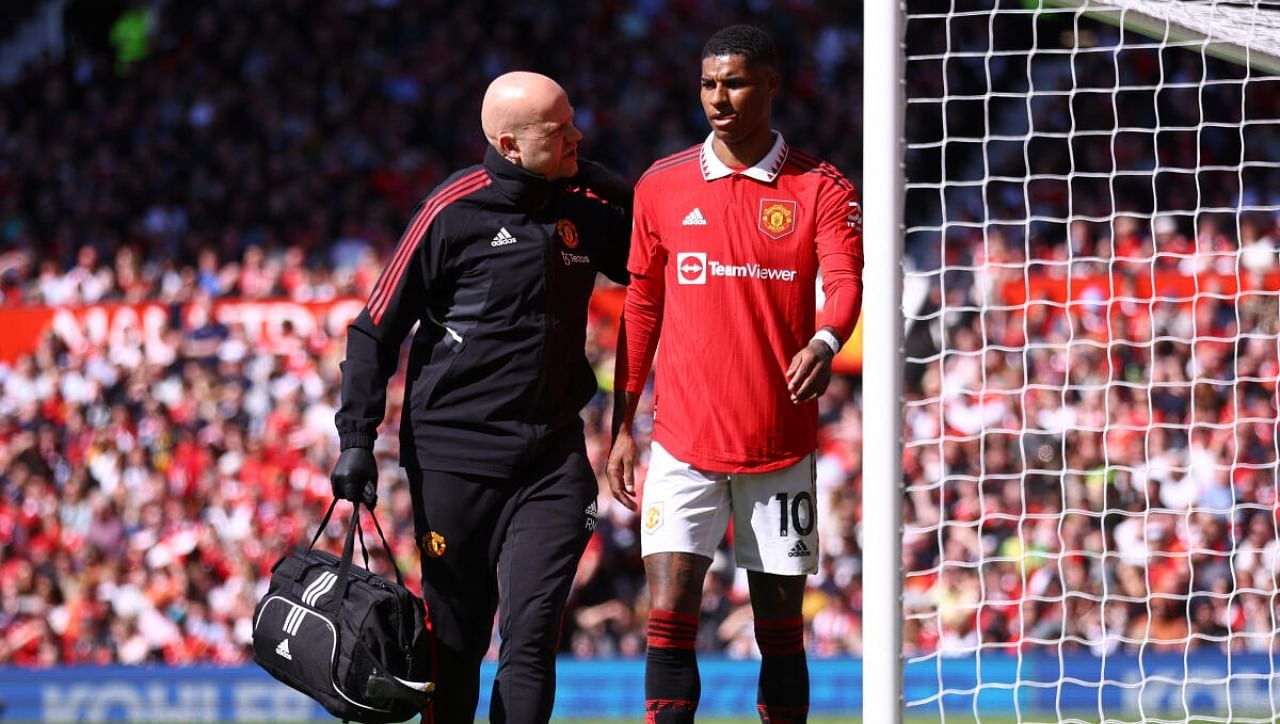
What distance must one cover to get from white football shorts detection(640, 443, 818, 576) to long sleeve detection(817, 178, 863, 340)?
0.48 metres

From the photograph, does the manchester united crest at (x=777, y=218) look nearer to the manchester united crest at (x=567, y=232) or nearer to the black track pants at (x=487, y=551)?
the manchester united crest at (x=567, y=232)

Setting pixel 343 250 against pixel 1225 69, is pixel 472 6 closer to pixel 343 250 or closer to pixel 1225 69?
pixel 343 250

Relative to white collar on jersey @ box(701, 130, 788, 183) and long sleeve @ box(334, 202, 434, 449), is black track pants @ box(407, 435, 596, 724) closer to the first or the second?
long sleeve @ box(334, 202, 434, 449)

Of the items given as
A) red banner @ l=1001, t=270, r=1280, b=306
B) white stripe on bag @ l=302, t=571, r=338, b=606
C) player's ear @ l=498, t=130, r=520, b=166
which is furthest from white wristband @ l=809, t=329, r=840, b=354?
red banner @ l=1001, t=270, r=1280, b=306

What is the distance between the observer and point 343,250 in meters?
15.6

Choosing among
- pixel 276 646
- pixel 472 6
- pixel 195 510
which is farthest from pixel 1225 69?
pixel 276 646

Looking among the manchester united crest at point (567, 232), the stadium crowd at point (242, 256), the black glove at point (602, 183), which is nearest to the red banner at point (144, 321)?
the stadium crowd at point (242, 256)

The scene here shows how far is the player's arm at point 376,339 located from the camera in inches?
198

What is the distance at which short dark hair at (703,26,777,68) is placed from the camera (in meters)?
4.82

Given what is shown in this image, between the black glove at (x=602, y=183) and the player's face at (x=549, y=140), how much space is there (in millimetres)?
189

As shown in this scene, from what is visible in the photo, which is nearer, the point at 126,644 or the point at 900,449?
the point at 900,449

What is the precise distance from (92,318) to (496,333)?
35.2 feet

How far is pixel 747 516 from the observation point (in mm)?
4965

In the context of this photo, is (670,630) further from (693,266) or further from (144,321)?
(144,321)
